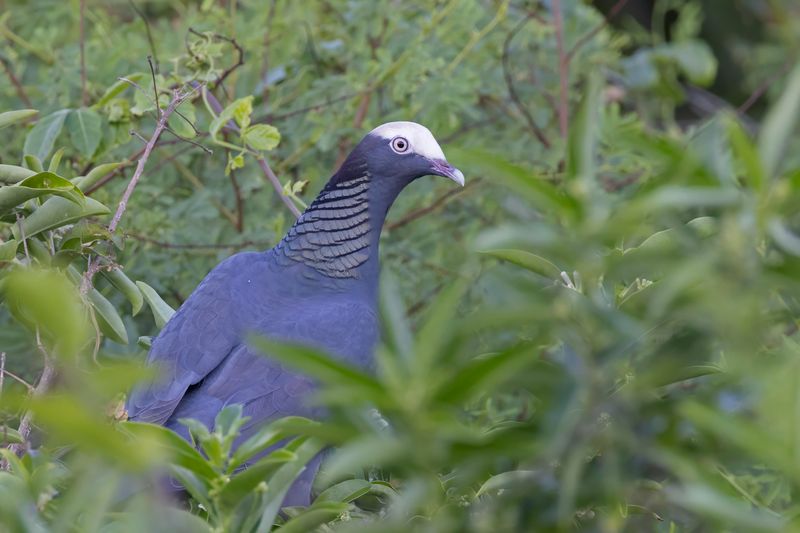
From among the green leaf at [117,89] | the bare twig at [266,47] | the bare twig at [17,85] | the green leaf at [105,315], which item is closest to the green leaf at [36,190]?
the green leaf at [105,315]

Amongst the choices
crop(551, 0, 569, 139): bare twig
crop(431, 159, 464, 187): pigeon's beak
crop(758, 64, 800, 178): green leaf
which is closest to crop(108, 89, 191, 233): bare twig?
crop(431, 159, 464, 187): pigeon's beak

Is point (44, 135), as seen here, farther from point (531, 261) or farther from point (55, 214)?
point (531, 261)

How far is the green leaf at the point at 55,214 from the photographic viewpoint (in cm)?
223

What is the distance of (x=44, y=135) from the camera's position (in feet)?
9.20

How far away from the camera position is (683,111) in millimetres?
6258

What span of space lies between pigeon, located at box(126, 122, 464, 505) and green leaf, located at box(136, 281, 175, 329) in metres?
0.02

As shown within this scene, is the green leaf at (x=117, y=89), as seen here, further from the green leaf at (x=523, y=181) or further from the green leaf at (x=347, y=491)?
the green leaf at (x=523, y=181)

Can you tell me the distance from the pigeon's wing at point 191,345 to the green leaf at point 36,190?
400mm

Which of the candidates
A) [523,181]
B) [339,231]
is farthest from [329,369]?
[339,231]

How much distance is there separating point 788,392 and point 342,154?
9.10ft

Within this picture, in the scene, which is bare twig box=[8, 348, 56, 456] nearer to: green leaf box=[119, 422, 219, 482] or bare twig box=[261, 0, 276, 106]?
green leaf box=[119, 422, 219, 482]

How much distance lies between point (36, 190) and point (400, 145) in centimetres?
106

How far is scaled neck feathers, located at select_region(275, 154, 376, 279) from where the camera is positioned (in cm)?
280

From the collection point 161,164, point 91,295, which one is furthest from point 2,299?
point 161,164
